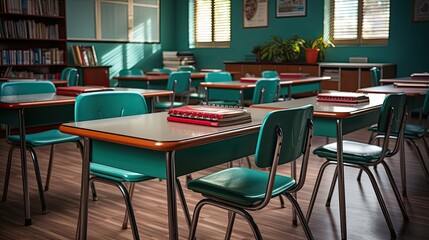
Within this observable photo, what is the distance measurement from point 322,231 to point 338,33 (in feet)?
20.2

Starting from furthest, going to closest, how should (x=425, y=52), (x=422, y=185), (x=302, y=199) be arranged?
(x=425, y=52) → (x=422, y=185) → (x=302, y=199)

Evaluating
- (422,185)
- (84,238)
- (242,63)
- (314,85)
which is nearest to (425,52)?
(314,85)

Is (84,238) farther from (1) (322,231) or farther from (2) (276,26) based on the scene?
(2) (276,26)

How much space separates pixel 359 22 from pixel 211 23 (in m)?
3.27

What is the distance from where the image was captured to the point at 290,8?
8.62 m

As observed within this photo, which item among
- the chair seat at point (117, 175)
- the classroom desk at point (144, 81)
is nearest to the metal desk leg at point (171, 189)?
the chair seat at point (117, 175)

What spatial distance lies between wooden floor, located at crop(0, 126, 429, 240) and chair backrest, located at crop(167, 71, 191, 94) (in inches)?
71.2

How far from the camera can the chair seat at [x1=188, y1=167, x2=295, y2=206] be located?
177cm

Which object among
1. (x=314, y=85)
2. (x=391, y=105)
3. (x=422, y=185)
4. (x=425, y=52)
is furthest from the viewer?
(x=425, y=52)

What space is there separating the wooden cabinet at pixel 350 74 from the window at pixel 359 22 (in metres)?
0.68

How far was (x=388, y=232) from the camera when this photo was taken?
260cm

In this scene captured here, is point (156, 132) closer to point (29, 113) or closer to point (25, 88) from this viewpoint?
point (29, 113)

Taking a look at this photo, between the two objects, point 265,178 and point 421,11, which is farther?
point 421,11

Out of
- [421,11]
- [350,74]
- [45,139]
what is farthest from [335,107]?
[421,11]
